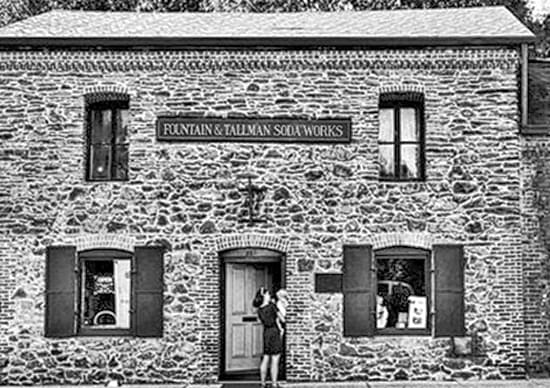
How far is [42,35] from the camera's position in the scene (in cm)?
1725

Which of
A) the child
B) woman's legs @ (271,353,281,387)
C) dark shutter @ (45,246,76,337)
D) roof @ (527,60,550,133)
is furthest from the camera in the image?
roof @ (527,60,550,133)

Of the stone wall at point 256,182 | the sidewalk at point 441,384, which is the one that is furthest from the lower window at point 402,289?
the sidewalk at point 441,384

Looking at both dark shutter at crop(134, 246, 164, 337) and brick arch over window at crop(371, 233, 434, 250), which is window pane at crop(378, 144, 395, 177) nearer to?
brick arch over window at crop(371, 233, 434, 250)

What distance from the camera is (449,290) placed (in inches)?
664

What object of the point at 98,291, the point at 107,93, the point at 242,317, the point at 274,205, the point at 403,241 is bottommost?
the point at 242,317

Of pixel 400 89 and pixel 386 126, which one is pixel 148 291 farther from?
pixel 400 89

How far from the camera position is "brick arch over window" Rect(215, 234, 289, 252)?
1700 cm

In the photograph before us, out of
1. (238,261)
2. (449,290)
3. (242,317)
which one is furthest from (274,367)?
(449,290)

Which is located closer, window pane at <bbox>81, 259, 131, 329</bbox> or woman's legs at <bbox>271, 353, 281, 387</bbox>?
woman's legs at <bbox>271, 353, 281, 387</bbox>

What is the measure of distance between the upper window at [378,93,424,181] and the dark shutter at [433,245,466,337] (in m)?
1.65

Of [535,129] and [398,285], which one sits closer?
[398,285]

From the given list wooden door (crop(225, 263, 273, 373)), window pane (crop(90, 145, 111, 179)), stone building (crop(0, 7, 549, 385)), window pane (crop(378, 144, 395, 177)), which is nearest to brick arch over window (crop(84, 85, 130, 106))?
stone building (crop(0, 7, 549, 385))

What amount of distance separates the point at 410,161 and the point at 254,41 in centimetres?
386

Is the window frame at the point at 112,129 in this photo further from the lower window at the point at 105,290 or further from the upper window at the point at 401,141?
the upper window at the point at 401,141
